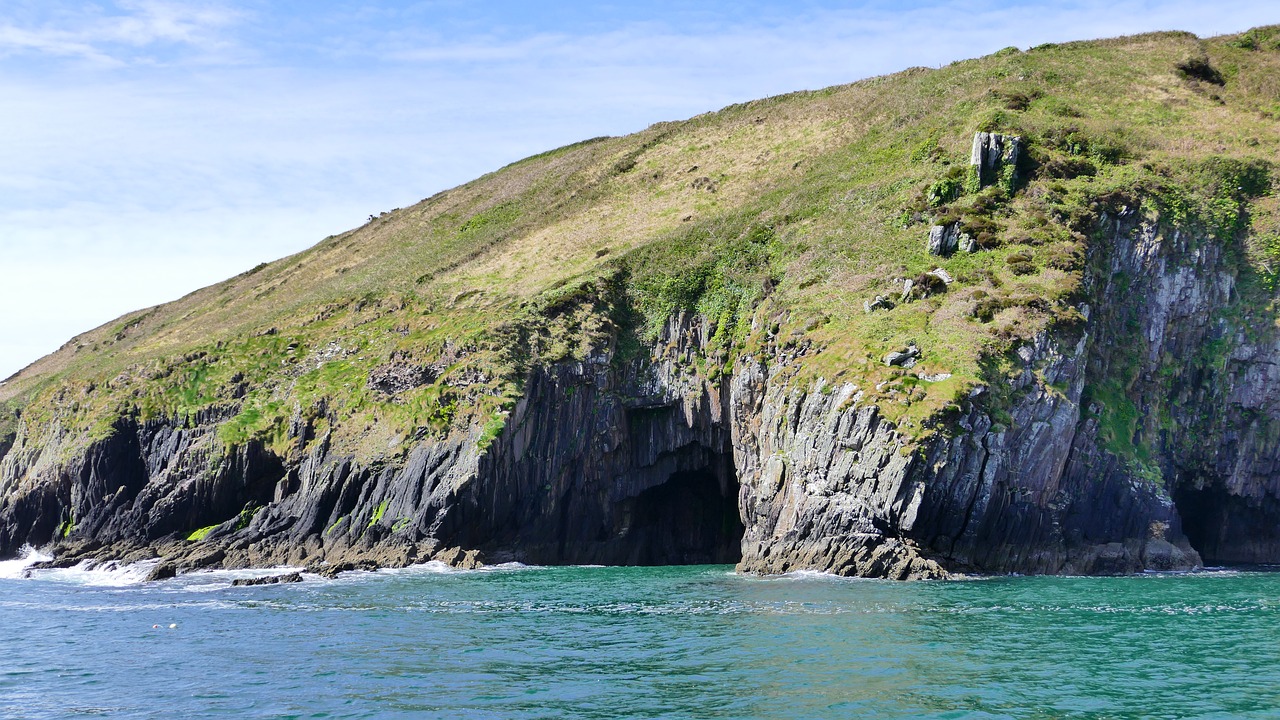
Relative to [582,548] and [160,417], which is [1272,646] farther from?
[160,417]

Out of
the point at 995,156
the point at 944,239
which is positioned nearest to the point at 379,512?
the point at 944,239

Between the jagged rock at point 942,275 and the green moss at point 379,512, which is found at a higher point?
the jagged rock at point 942,275

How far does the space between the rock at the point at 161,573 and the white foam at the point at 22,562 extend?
11.3 m

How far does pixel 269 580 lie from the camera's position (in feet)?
200

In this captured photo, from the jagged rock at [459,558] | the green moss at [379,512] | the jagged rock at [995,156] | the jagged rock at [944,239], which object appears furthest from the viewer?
the jagged rock at [995,156]

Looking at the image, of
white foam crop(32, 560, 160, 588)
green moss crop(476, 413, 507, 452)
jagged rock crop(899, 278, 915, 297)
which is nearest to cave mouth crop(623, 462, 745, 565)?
green moss crop(476, 413, 507, 452)

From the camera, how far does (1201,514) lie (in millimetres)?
70000

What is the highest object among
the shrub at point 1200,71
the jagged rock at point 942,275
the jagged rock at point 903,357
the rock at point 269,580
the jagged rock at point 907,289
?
the shrub at point 1200,71

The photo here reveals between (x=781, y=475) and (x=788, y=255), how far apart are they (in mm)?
23041

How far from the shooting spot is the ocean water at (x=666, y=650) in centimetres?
2825

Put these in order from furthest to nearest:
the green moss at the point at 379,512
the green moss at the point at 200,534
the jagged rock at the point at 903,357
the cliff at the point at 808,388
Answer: the green moss at the point at 200,534
the green moss at the point at 379,512
the jagged rock at the point at 903,357
the cliff at the point at 808,388

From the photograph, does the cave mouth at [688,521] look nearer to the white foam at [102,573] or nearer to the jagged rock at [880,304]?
the jagged rock at [880,304]

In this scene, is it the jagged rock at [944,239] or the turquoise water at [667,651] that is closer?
the turquoise water at [667,651]

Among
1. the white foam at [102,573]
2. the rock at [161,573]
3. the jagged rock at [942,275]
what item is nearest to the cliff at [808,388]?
the jagged rock at [942,275]
